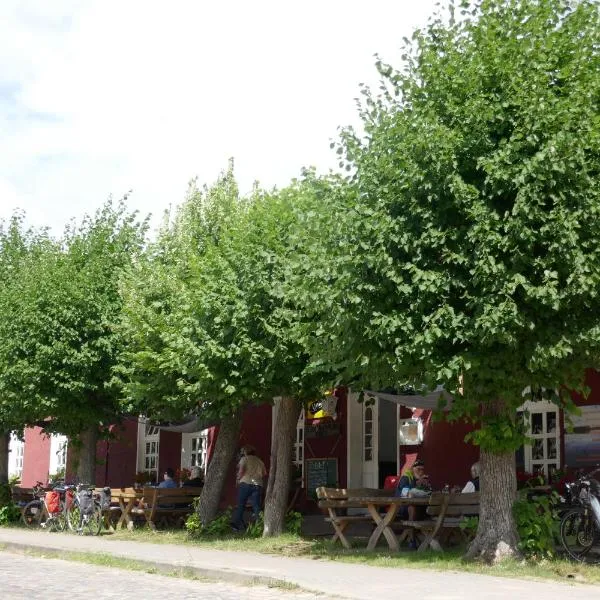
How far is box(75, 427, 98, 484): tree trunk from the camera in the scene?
2353cm

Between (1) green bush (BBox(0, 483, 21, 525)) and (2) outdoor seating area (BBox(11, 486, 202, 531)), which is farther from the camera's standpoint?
(1) green bush (BBox(0, 483, 21, 525))

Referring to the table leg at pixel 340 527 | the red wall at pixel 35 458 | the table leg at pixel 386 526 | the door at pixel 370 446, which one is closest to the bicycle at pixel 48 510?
the door at pixel 370 446

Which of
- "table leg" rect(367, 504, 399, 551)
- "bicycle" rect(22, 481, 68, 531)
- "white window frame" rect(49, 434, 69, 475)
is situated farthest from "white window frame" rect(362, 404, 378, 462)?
"white window frame" rect(49, 434, 69, 475)

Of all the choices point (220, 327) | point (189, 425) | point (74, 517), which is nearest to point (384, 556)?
point (220, 327)

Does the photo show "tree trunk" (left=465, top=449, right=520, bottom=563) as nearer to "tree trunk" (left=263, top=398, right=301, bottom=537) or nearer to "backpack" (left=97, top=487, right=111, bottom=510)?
"tree trunk" (left=263, top=398, right=301, bottom=537)

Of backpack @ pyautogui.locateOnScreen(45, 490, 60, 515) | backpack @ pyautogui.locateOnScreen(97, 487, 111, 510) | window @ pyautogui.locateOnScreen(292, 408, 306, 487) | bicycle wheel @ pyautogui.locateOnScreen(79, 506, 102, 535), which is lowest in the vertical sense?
bicycle wheel @ pyautogui.locateOnScreen(79, 506, 102, 535)

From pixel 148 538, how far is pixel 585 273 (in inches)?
428

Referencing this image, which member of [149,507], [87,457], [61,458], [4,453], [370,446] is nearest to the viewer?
Answer: [149,507]

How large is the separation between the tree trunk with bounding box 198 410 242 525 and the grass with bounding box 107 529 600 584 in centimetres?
64

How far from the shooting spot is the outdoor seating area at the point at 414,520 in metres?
14.8

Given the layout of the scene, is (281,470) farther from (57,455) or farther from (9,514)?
(57,455)

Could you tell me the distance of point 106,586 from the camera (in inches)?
457

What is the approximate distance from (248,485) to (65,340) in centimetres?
529

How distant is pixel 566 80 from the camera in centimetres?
1223
